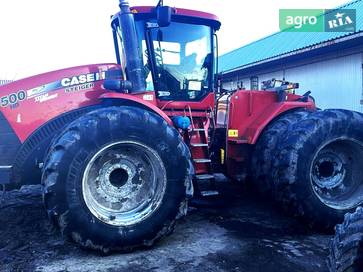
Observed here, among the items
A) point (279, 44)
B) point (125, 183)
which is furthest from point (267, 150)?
point (279, 44)

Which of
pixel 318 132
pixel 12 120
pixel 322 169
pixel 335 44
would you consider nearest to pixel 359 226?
pixel 318 132

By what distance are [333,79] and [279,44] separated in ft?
14.0

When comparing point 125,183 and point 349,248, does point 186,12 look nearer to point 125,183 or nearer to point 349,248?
point 125,183

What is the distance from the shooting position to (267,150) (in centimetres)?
526

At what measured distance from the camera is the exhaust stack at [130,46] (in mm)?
4816

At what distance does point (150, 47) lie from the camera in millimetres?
5098

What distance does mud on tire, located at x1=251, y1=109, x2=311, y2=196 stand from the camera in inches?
203

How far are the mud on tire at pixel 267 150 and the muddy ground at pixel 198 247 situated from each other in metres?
0.49

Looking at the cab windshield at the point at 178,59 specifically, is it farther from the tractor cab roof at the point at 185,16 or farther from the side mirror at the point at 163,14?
the side mirror at the point at 163,14

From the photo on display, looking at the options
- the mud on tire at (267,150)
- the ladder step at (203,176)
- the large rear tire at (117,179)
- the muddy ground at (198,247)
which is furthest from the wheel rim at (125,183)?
the mud on tire at (267,150)

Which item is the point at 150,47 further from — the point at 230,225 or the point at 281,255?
the point at 281,255

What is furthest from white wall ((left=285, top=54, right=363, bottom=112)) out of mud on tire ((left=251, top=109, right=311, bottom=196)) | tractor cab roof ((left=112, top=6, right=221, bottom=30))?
tractor cab roof ((left=112, top=6, right=221, bottom=30))

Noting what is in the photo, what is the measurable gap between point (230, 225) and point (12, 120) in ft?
9.76

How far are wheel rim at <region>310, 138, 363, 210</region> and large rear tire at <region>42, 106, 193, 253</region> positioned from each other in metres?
1.91
